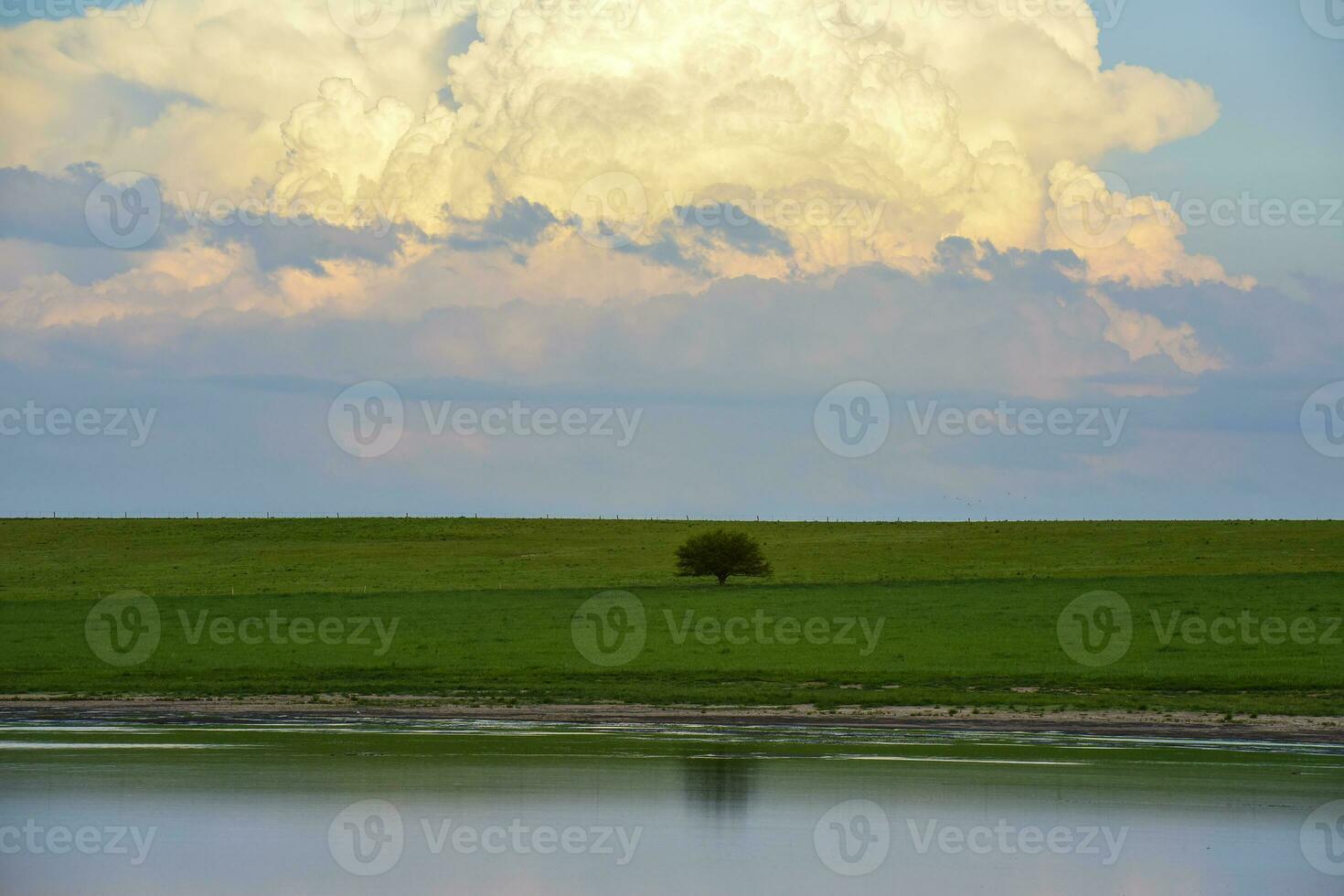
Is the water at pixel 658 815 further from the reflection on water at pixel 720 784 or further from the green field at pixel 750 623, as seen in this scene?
the green field at pixel 750 623

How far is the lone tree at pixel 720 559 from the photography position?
276 ft

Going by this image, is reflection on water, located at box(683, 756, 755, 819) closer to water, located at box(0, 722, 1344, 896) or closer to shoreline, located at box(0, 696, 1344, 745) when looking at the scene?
water, located at box(0, 722, 1344, 896)

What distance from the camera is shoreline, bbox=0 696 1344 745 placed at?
35719mm

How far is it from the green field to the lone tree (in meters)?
2.03

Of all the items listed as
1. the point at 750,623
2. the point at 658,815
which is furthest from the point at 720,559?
the point at 658,815

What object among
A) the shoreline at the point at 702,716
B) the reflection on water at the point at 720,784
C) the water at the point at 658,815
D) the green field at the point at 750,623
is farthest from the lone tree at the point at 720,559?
the reflection on water at the point at 720,784

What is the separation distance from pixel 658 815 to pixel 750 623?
38565mm

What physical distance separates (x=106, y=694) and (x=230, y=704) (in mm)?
4154

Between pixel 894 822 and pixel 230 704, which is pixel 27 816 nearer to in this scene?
pixel 894 822

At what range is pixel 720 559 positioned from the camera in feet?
276

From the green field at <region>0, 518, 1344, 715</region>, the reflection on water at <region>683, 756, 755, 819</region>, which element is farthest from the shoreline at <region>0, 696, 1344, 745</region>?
the reflection on water at <region>683, 756, 755, 819</region>

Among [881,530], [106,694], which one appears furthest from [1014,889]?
[881,530]

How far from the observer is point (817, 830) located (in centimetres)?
2177

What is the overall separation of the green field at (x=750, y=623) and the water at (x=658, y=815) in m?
10.4
